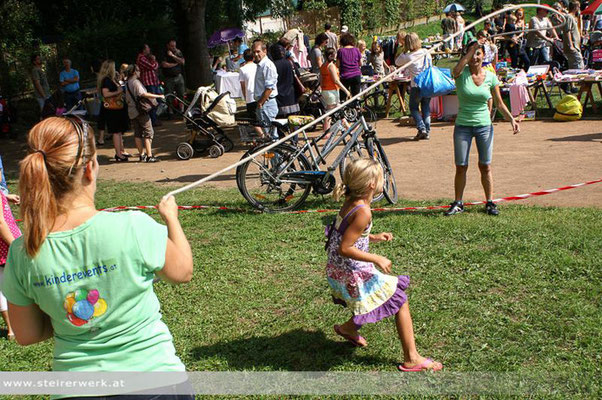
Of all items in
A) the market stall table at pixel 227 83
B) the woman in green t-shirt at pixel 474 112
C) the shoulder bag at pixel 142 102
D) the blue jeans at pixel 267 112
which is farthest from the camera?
the market stall table at pixel 227 83

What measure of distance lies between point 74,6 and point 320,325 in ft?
74.9

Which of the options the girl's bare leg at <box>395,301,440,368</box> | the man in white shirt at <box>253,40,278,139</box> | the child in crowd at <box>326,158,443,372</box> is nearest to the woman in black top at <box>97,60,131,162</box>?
the man in white shirt at <box>253,40,278,139</box>

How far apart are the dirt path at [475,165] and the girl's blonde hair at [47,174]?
22.4 ft

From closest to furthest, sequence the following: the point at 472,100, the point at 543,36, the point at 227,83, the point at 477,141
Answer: the point at 472,100
the point at 477,141
the point at 543,36
the point at 227,83

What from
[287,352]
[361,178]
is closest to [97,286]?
[361,178]

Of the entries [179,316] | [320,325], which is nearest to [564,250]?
[320,325]

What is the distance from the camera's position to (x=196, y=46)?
17766 millimetres

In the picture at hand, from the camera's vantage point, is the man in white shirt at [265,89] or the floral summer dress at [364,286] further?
the man in white shirt at [265,89]

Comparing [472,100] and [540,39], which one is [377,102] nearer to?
[540,39]

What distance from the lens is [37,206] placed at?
215 centimetres

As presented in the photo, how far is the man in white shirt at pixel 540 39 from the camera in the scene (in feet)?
55.6

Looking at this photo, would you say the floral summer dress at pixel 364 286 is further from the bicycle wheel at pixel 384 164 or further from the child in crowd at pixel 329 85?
the child in crowd at pixel 329 85

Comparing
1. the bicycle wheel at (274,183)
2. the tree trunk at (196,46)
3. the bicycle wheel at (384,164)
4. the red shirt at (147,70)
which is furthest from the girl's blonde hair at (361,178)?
the tree trunk at (196,46)

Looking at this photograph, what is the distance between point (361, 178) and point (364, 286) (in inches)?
27.0
